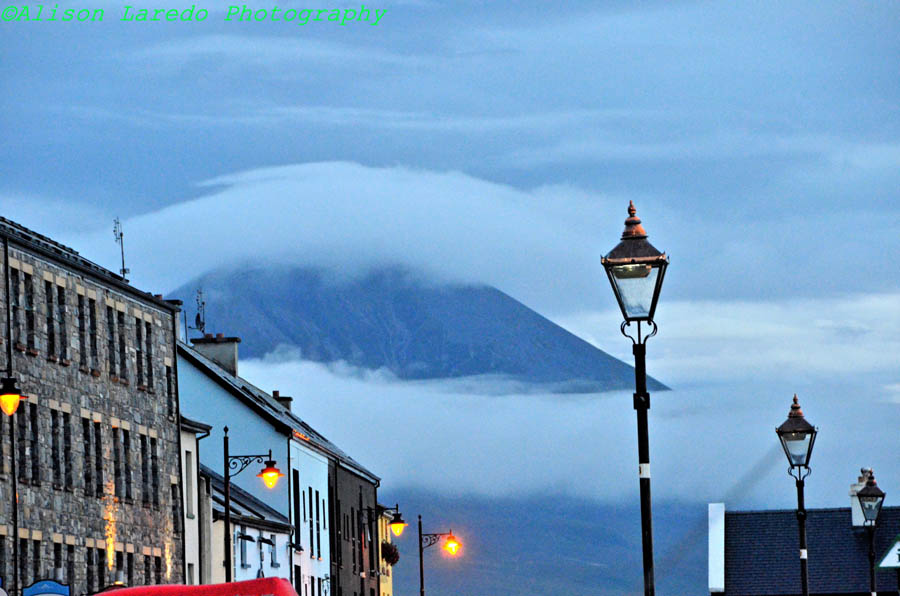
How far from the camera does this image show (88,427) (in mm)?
53406

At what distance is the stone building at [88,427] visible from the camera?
160 feet

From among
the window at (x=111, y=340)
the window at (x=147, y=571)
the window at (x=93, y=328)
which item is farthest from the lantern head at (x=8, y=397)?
the window at (x=147, y=571)

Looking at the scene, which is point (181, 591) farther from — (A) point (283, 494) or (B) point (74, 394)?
(A) point (283, 494)

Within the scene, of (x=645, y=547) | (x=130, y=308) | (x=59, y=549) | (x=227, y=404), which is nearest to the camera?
(x=645, y=547)

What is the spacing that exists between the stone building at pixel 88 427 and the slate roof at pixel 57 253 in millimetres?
57

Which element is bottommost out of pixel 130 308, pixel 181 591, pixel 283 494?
pixel 181 591

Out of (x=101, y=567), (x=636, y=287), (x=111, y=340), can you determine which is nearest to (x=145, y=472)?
(x=111, y=340)

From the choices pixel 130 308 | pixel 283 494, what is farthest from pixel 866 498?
pixel 283 494

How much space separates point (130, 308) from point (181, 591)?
44571 mm

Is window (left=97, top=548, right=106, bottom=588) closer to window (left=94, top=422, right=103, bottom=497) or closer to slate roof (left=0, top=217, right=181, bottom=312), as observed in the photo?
window (left=94, top=422, right=103, bottom=497)

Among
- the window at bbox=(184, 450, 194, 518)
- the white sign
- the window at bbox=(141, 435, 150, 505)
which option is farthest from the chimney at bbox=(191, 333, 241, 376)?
the white sign

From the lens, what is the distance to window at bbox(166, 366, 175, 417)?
6141 centimetres

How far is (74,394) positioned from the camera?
172 feet

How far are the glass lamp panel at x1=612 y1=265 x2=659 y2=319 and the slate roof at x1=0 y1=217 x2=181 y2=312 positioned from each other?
97.1ft
